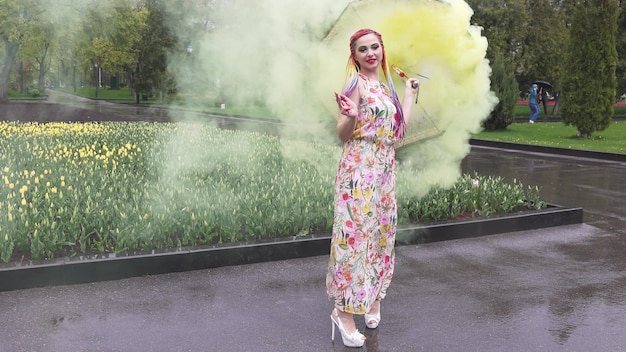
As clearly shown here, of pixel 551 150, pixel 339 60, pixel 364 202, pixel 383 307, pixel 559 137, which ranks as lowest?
pixel 383 307

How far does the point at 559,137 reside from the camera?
68.6 feet

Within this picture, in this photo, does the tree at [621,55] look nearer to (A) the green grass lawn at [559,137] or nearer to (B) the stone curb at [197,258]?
(A) the green grass lawn at [559,137]

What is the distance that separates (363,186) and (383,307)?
4.29 ft

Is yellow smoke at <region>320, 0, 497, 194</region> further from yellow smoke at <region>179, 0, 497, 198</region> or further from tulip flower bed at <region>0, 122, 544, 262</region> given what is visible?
tulip flower bed at <region>0, 122, 544, 262</region>

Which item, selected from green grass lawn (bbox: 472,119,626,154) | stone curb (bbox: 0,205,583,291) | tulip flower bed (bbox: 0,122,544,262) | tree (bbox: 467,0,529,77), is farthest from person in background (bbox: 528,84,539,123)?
stone curb (bbox: 0,205,583,291)

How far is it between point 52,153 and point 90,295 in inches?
218

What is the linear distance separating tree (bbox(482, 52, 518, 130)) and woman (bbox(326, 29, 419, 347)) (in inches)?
803

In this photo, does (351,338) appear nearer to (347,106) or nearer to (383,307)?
(383,307)

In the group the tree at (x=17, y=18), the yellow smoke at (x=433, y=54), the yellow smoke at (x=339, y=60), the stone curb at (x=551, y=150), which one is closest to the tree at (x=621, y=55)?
the stone curb at (x=551, y=150)

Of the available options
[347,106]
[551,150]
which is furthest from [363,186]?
[551,150]

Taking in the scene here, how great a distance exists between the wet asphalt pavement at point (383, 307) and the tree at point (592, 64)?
14565 mm

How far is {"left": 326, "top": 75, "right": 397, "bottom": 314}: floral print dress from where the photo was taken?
12.8 feet

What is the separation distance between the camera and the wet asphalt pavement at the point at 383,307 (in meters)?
4.10

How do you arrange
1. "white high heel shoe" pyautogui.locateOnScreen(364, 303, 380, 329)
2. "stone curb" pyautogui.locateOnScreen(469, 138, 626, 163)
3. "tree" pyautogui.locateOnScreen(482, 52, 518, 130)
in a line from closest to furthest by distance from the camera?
"white high heel shoe" pyautogui.locateOnScreen(364, 303, 380, 329) → "stone curb" pyautogui.locateOnScreen(469, 138, 626, 163) → "tree" pyautogui.locateOnScreen(482, 52, 518, 130)
